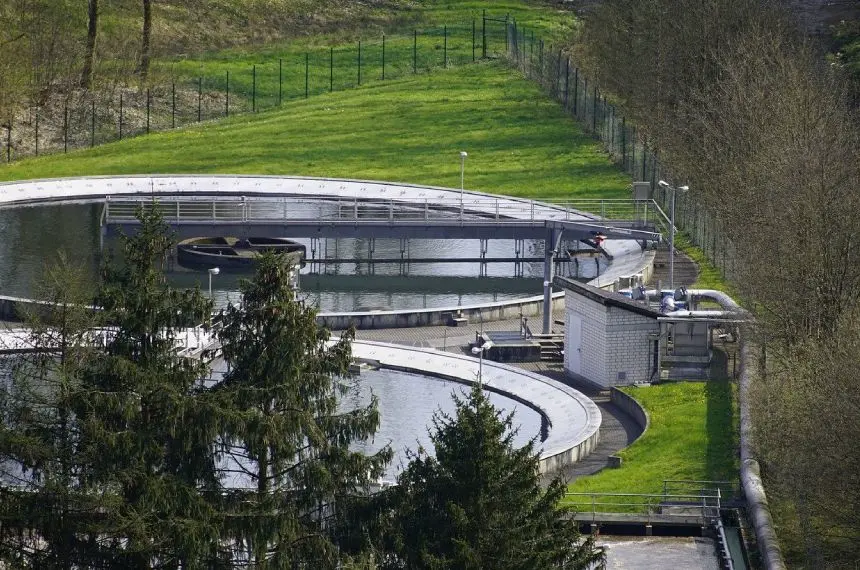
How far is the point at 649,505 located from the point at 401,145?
196ft

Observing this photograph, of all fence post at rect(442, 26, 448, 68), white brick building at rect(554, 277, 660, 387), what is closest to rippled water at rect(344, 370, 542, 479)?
white brick building at rect(554, 277, 660, 387)

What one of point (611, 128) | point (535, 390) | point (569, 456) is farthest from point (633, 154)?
point (569, 456)

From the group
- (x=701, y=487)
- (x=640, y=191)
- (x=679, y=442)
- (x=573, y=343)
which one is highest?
(x=640, y=191)

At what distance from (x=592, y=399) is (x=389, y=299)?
17459mm

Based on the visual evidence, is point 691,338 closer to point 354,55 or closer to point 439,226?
point 439,226

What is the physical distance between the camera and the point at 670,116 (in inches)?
3465

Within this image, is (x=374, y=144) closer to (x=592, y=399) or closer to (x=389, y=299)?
(x=389, y=299)

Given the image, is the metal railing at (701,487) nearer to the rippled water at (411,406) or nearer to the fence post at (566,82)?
the rippled water at (411,406)

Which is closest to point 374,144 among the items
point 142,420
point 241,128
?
point 241,128

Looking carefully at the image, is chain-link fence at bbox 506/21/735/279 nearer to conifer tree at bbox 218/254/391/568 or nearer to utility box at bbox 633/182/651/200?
utility box at bbox 633/182/651/200

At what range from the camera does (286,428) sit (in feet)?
108

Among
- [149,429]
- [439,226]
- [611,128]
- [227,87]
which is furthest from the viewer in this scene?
[227,87]

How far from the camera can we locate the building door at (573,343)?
5709 cm

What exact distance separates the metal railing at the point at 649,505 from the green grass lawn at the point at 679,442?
740 mm
